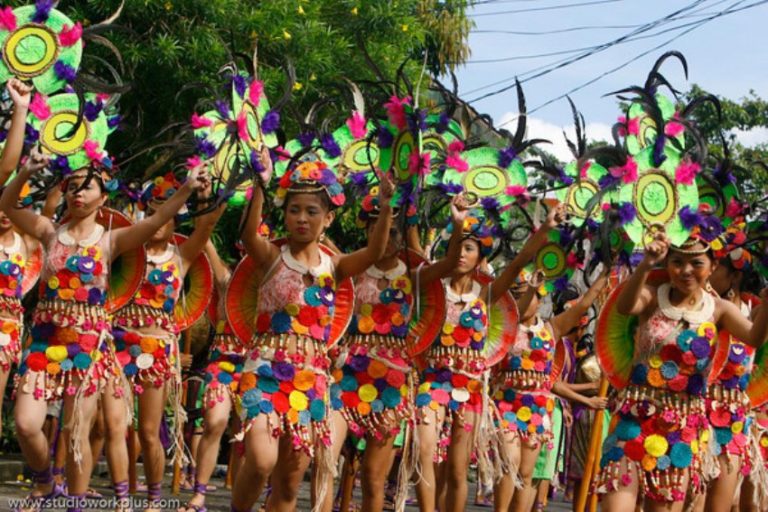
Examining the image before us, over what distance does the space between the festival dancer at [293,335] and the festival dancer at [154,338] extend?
1.84 metres

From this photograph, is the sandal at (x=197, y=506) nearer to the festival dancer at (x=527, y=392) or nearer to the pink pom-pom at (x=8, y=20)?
the festival dancer at (x=527, y=392)

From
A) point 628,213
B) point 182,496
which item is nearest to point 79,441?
point 628,213

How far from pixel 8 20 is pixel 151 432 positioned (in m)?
3.44

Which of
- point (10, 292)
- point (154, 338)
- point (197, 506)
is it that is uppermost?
point (10, 292)

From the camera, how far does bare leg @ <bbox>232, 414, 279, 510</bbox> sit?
7.12 metres

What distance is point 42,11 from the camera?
23.7 feet

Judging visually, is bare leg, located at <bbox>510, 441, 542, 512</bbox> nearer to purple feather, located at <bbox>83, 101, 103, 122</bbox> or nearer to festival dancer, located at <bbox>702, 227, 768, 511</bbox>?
festival dancer, located at <bbox>702, 227, 768, 511</bbox>

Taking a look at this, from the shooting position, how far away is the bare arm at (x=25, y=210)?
23.2 ft

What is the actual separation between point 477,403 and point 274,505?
2.53 m

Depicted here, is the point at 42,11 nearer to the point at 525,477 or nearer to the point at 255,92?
the point at 255,92

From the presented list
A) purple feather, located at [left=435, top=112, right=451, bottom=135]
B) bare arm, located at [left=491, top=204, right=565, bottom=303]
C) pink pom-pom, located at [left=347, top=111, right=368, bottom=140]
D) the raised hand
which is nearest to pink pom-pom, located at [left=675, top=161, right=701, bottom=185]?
bare arm, located at [left=491, top=204, right=565, bottom=303]

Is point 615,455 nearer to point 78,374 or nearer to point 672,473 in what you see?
point 672,473

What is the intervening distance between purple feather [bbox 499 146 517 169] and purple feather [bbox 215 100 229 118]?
2180 millimetres

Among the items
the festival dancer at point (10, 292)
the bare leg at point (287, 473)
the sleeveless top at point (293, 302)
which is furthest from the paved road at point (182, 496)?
the sleeveless top at point (293, 302)
